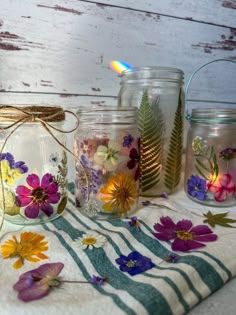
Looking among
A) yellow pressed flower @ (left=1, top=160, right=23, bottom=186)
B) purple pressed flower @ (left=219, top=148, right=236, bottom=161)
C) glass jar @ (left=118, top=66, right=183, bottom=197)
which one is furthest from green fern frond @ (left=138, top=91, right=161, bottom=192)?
yellow pressed flower @ (left=1, top=160, right=23, bottom=186)

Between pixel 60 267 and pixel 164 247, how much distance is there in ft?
0.41

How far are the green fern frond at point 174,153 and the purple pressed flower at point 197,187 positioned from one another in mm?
33

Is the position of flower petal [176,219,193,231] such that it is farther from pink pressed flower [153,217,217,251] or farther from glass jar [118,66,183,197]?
glass jar [118,66,183,197]

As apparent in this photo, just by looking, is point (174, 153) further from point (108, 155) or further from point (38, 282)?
point (38, 282)

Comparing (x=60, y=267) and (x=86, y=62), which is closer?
(x=60, y=267)

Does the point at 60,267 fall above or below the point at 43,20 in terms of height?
below

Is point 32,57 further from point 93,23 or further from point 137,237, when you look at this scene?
point 137,237

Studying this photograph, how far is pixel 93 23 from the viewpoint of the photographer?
0.65 meters

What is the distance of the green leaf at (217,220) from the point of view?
0.46 m

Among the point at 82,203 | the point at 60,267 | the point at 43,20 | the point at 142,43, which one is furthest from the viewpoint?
the point at 142,43

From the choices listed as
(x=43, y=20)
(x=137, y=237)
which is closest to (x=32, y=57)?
(x=43, y=20)

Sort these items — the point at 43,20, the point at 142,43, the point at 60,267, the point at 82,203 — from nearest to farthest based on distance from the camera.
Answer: the point at 60,267 < the point at 82,203 < the point at 43,20 < the point at 142,43

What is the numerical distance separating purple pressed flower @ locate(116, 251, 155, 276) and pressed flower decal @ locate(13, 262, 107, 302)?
31 millimetres

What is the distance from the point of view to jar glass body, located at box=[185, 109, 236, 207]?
1.78 ft
